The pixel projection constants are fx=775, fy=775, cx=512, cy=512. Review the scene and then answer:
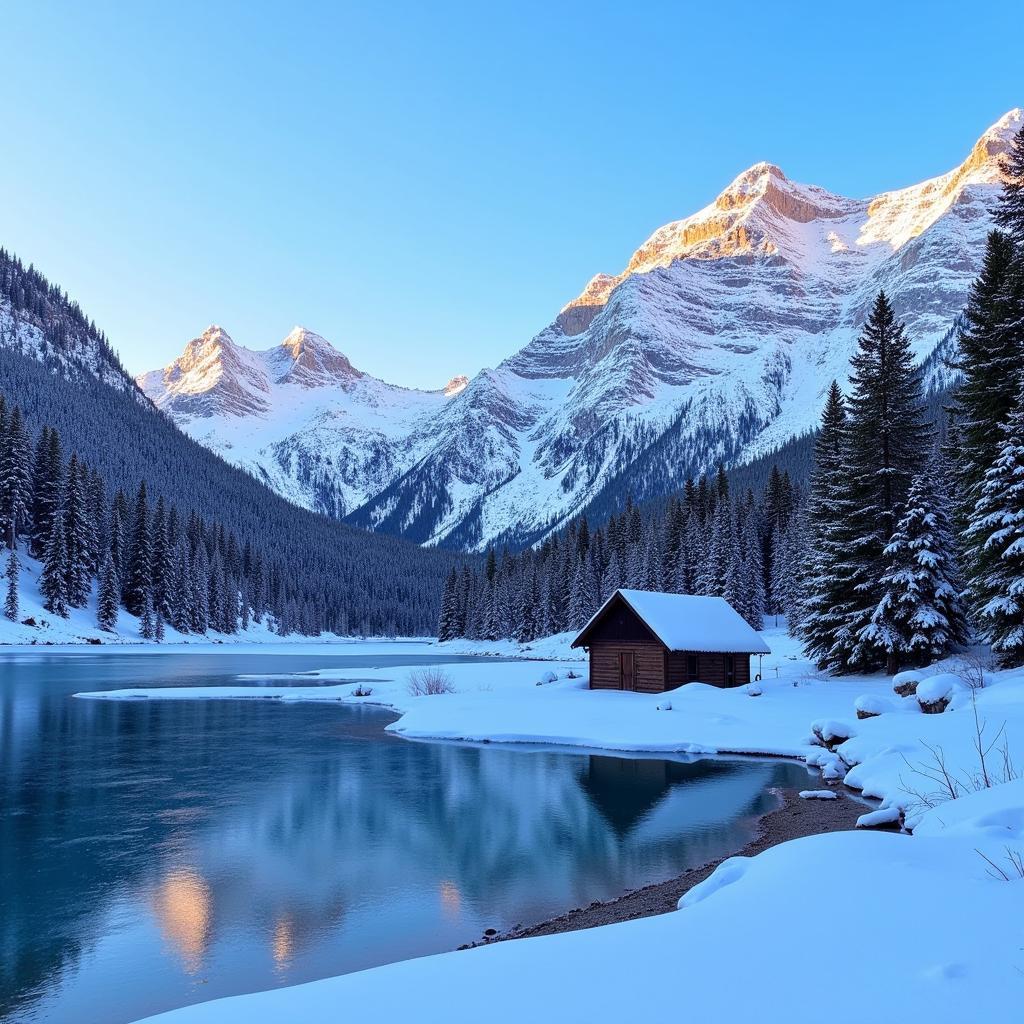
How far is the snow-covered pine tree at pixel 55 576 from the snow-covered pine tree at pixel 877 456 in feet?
271

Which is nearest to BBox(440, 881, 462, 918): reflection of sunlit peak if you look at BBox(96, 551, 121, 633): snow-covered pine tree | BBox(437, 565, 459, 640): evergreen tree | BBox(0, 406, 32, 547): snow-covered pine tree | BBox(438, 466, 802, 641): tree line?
BBox(438, 466, 802, 641): tree line

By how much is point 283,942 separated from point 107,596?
304ft

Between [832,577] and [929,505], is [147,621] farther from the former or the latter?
[929,505]

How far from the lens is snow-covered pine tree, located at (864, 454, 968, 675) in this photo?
115 feet

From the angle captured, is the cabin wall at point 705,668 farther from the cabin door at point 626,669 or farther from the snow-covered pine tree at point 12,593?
the snow-covered pine tree at point 12,593

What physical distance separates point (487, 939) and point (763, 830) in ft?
27.2

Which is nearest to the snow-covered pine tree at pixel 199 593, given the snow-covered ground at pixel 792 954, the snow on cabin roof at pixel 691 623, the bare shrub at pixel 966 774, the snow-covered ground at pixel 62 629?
the snow-covered ground at pixel 62 629

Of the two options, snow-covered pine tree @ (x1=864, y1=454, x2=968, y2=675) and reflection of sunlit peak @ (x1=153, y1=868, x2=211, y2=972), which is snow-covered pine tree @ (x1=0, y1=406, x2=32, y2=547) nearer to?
reflection of sunlit peak @ (x1=153, y1=868, x2=211, y2=972)

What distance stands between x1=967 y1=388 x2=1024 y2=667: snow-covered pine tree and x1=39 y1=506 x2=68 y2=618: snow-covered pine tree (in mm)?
89333

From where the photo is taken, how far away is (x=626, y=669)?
4422 centimetres

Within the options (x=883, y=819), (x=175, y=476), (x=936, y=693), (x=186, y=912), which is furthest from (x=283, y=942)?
(x=175, y=476)

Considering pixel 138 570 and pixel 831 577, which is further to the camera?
pixel 138 570

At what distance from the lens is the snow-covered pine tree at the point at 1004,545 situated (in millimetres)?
27172

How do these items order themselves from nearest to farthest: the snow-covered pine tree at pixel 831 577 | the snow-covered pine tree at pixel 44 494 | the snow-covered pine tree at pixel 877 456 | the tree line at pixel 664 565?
1. the snow-covered pine tree at pixel 877 456
2. the snow-covered pine tree at pixel 831 577
3. the tree line at pixel 664 565
4. the snow-covered pine tree at pixel 44 494
